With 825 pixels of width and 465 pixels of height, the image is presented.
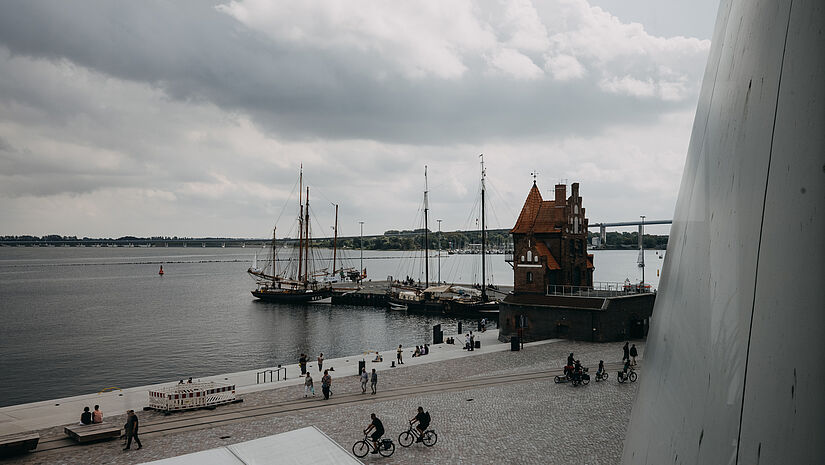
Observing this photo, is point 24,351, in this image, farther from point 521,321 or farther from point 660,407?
A: point 660,407

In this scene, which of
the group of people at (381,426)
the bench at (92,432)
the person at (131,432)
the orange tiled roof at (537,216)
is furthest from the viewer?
the orange tiled roof at (537,216)

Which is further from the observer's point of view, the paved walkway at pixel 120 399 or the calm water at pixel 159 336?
the calm water at pixel 159 336

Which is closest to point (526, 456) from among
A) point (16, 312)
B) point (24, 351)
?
point (24, 351)

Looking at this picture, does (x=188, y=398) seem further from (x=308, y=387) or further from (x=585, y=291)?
(x=585, y=291)

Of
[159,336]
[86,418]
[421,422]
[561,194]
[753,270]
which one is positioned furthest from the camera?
[159,336]

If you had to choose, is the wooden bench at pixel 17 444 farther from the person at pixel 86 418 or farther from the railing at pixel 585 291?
the railing at pixel 585 291

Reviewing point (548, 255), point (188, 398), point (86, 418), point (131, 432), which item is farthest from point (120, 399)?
point (548, 255)

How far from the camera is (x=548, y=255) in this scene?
48.4 meters

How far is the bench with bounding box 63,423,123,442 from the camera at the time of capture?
1952 cm

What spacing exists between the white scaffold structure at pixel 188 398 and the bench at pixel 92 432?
329 cm

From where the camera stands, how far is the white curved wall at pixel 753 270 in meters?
1.15

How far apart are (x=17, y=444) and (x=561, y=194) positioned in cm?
4378

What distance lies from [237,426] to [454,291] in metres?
70.4

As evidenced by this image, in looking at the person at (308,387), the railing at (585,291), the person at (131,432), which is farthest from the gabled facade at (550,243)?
the person at (131,432)
